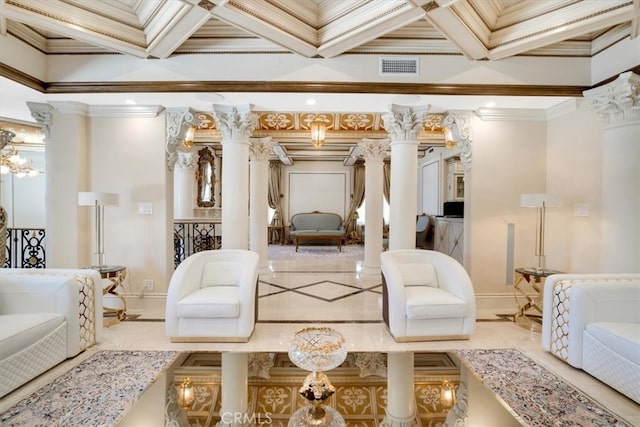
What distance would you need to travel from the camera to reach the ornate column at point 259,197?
6281mm

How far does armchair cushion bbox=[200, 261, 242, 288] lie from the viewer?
351 centimetres

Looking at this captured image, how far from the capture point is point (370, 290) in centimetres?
519

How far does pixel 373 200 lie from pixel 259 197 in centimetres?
239

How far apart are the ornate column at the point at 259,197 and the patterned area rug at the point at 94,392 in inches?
139

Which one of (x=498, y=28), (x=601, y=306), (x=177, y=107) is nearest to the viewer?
(x=601, y=306)

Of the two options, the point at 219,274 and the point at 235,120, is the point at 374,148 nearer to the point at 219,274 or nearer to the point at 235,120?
the point at 235,120

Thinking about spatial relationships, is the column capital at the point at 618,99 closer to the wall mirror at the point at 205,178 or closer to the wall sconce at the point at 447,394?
the wall sconce at the point at 447,394

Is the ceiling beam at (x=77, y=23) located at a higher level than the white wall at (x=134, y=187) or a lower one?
higher

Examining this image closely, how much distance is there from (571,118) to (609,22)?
4.85 ft

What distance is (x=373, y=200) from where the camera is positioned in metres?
6.36

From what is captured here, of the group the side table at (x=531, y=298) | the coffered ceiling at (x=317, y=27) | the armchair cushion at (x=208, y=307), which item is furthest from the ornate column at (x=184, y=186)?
the side table at (x=531, y=298)

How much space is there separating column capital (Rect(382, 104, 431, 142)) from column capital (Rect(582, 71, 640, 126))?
185 centimetres

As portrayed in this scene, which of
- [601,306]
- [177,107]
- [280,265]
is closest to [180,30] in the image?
[177,107]

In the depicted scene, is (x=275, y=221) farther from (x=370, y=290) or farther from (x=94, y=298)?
(x=94, y=298)
